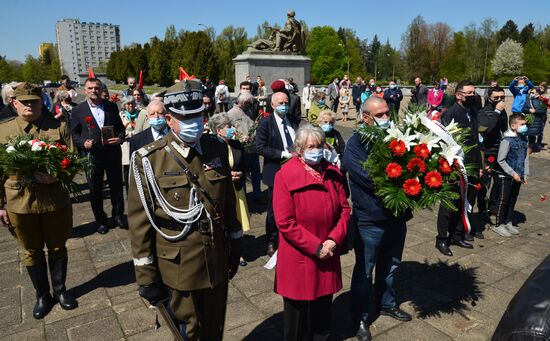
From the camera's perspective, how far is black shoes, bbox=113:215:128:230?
21.8 ft

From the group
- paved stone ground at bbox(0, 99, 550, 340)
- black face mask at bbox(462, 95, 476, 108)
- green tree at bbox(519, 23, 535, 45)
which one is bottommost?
paved stone ground at bbox(0, 99, 550, 340)

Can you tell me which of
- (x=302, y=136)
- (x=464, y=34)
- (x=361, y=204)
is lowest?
(x=361, y=204)

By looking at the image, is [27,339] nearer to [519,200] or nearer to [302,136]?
[302,136]

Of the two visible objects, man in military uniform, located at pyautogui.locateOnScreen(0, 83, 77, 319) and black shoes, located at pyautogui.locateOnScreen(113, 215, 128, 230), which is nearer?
man in military uniform, located at pyautogui.locateOnScreen(0, 83, 77, 319)

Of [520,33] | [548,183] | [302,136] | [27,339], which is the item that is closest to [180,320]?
[302,136]

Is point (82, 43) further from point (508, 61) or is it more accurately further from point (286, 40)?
point (286, 40)

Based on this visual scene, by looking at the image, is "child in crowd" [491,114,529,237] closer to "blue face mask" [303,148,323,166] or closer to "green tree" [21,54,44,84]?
"blue face mask" [303,148,323,166]

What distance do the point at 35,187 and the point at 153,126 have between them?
154 cm

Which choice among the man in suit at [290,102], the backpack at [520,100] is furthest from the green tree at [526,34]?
the man in suit at [290,102]

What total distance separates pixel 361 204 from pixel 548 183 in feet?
26.3

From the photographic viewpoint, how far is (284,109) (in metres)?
5.32

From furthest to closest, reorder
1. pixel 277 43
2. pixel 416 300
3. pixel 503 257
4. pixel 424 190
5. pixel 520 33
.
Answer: pixel 520 33 → pixel 277 43 → pixel 503 257 → pixel 416 300 → pixel 424 190

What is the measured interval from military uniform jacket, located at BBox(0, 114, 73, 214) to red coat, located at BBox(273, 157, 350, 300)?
2.43 metres

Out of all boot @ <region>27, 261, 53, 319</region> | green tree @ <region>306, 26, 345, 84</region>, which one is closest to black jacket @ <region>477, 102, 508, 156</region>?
boot @ <region>27, 261, 53, 319</region>
